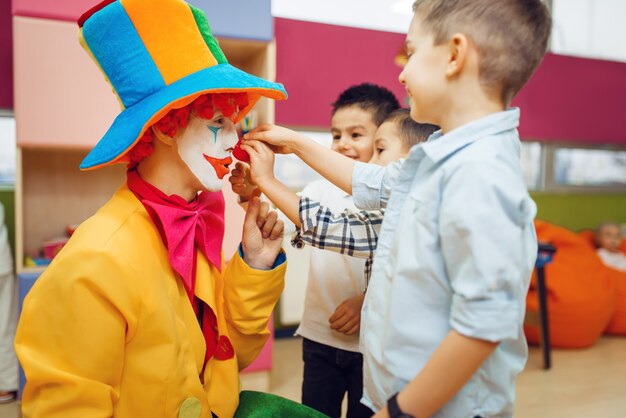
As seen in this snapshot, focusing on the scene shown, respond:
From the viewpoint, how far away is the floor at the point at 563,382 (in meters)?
2.38

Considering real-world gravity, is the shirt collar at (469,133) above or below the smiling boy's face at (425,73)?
below

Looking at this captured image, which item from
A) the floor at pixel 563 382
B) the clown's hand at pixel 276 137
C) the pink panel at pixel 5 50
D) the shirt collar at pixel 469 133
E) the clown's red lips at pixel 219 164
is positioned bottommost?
the floor at pixel 563 382

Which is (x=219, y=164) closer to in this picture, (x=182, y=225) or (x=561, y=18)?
(x=182, y=225)

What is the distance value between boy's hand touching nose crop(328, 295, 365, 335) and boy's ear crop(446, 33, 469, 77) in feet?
2.53

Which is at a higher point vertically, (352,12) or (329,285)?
(352,12)

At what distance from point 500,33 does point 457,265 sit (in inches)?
14.4

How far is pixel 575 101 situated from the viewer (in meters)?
4.13

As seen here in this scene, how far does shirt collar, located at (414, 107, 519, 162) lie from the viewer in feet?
2.64

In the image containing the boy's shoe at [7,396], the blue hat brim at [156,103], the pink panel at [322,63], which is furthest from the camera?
the pink panel at [322,63]

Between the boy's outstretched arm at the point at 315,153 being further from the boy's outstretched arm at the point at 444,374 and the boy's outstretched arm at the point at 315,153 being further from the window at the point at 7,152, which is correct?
the window at the point at 7,152

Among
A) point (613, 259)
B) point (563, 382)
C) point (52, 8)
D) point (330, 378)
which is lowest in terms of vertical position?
point (563, 382)

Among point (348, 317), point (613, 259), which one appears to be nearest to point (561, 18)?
point (613, 259)

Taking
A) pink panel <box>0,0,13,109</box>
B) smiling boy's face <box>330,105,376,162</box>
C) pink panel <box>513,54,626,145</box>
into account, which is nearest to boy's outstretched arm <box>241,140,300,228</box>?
smiling boy's face <box>330,105,376,162</box>

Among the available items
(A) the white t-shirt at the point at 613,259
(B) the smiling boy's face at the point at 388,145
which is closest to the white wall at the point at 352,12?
(B) the smiling boy's face at the point at 388,145
